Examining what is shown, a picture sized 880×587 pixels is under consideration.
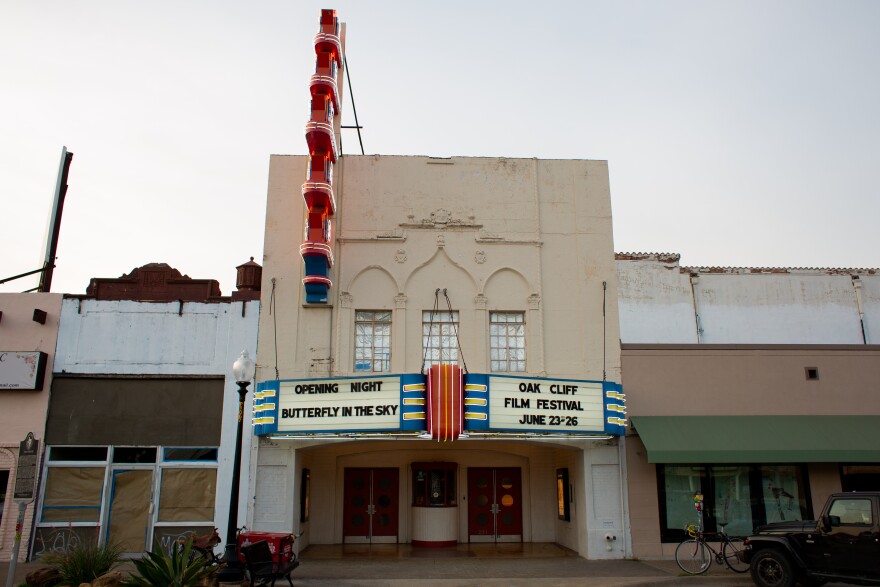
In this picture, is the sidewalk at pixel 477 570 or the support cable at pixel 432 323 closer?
the sidewalk at pixel 477 570

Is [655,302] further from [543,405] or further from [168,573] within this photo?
[168,573]

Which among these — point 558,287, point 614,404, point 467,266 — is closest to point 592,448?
point 614,404

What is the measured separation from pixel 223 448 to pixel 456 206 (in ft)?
27.6

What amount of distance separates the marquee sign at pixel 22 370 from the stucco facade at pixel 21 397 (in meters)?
0.08

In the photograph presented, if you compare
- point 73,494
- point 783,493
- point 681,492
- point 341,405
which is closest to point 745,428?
point 783,493

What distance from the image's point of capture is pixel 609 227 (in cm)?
1898

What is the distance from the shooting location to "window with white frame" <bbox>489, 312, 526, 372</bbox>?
1806cm

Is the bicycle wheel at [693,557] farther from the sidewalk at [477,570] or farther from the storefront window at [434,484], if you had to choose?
the storefront window at [434,484]

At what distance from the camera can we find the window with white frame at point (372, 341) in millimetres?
17922

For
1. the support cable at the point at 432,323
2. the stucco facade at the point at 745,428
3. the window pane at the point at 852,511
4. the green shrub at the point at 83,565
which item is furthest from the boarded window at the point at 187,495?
the window pane at the point at 852,511

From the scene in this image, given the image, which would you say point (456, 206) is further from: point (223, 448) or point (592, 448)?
point (223, 448)

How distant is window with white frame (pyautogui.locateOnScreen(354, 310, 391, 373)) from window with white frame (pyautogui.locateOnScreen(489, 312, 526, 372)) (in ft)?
8.66

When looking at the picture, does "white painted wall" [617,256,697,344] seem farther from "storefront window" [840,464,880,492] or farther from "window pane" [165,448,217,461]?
"window pane" [165,448,217,461]

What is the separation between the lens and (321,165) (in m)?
17.2
